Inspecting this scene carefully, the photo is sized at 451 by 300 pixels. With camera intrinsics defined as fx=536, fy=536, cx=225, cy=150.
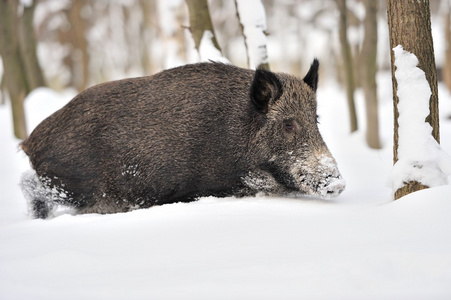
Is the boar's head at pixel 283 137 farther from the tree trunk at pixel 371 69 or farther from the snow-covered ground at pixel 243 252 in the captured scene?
the tree trunk at pixel 371 69

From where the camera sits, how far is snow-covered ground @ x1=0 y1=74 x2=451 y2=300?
2688mm

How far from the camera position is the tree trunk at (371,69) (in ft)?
30.7

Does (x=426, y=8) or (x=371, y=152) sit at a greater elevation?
(x=426, y=8)

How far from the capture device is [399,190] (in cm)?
421

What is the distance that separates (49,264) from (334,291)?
163cm

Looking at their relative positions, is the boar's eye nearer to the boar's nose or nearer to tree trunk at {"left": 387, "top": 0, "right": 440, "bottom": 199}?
the boar's nose

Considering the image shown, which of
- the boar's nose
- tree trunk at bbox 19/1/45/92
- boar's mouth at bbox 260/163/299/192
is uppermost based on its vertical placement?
tree trunk at bbox 19/1/45/92

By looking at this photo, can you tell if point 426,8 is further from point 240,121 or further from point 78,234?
point 78,234

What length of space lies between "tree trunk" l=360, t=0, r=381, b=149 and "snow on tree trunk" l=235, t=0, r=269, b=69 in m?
2.59

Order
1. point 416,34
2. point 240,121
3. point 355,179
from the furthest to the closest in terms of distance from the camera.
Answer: point 355,179 → point 240,121 → point 416,34

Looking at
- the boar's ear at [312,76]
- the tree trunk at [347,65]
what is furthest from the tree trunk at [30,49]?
the boar's ear at [312,76]

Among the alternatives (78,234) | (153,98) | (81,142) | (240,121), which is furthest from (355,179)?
(78,234)

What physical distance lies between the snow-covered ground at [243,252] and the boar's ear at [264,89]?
1027mm

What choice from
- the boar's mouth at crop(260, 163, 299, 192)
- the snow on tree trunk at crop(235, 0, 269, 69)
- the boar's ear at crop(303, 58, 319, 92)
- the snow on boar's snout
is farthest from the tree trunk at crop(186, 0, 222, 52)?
the boar's mouth at crop(260, 163, 299, 192)
